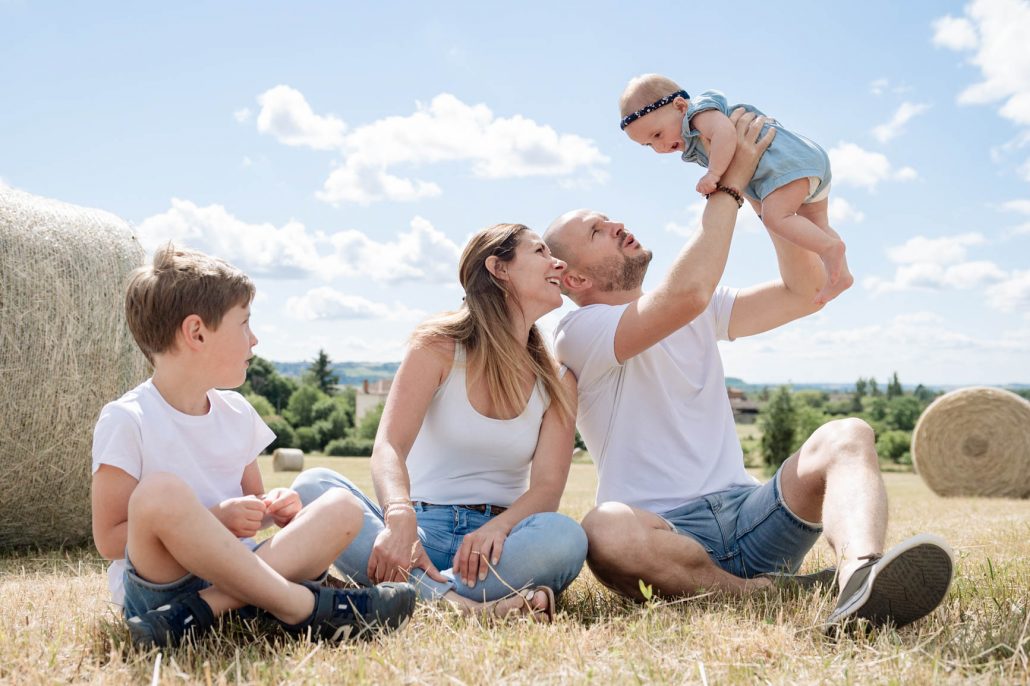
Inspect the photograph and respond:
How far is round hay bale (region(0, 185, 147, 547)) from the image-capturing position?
5.12m

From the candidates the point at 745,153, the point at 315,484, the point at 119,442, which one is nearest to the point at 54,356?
the point at 315,484

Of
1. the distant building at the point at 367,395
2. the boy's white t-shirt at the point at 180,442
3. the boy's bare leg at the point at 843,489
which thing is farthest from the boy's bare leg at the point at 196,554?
the distant building at the point at 367,395

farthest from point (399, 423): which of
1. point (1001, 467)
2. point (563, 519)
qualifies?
point (1001, 467)

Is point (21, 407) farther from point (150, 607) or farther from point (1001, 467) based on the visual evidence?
point (1001, 467)

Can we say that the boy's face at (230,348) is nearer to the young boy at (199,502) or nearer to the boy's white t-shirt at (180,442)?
the young boy at (199,502)

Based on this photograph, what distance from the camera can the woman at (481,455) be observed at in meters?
2.74

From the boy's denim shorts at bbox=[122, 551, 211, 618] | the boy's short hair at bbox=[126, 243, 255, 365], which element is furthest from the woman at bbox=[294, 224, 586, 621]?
the boy's short hair at bbox=[126, 243, 255, 365]

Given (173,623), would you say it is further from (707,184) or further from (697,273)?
(707,184)

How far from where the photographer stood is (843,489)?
2693 millimetres

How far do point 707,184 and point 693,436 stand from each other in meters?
0.89

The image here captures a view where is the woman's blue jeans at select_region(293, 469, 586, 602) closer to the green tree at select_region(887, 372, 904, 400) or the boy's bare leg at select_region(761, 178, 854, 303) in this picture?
the boy's bare leg at select_region(761, 178, 854, 303)

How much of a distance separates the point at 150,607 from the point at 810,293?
2.56 meters

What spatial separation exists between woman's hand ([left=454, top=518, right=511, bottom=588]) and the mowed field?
0.61 feet

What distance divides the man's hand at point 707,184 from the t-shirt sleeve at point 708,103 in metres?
0.25
